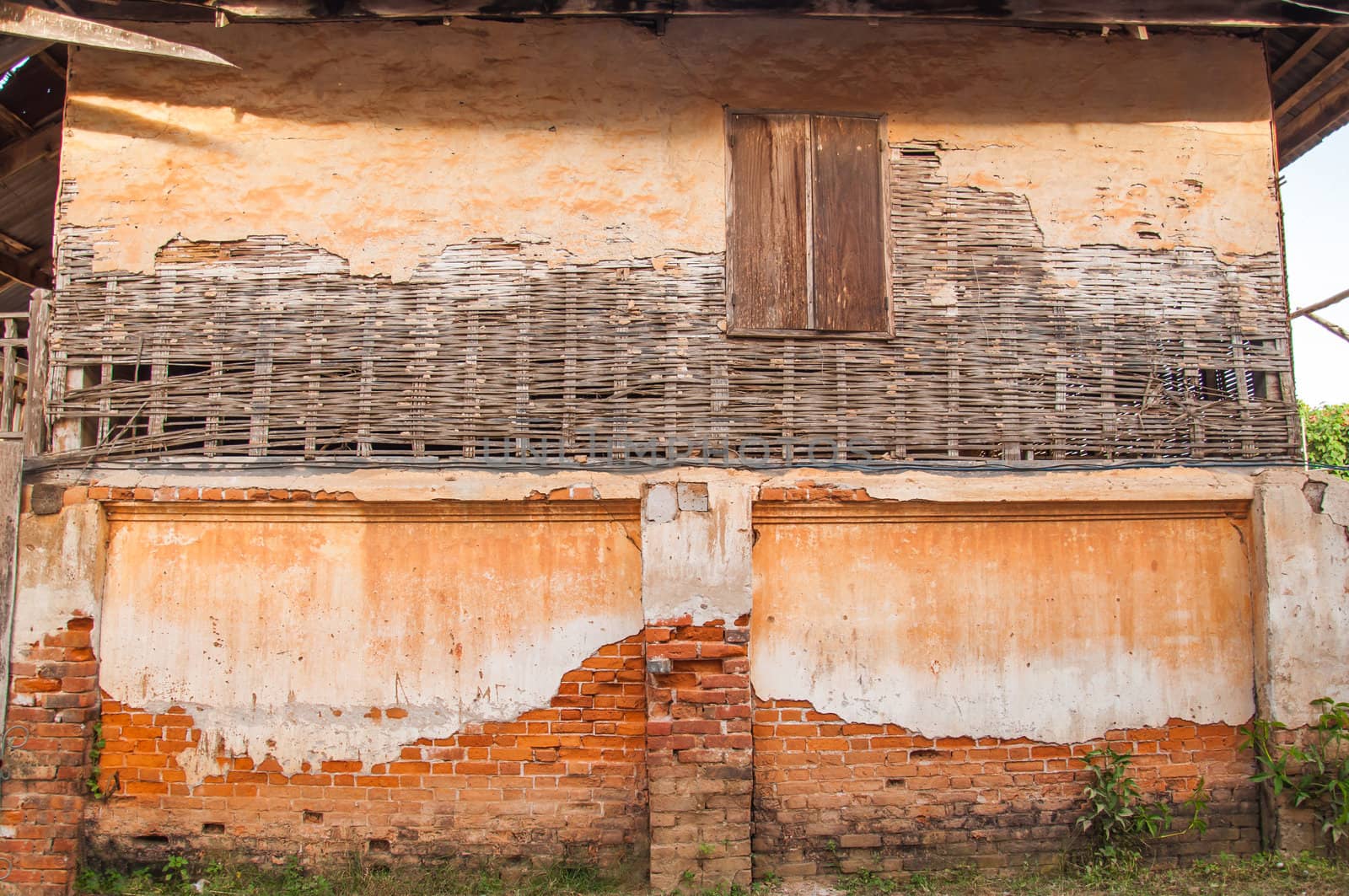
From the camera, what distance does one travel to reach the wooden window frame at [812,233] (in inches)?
196

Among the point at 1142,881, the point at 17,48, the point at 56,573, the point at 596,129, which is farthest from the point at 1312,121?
the point at 56,573

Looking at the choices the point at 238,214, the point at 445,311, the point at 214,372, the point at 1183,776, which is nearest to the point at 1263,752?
the point at 1183,776

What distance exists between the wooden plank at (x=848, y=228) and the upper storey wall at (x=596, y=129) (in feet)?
0.65

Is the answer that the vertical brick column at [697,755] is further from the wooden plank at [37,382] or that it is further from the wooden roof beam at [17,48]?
the wooden roof beam at [17,48]

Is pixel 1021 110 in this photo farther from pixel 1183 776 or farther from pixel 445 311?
pixel 1183 776

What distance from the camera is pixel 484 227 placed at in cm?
499

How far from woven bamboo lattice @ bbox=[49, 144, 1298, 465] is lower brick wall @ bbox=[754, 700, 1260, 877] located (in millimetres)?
1625

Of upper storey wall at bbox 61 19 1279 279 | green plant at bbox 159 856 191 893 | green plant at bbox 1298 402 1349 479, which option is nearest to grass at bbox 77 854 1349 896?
green plant at bbox 159 856 191 893

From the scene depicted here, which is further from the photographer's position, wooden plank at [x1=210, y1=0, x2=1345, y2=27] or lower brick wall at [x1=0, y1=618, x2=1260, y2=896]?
wooden plank at [x1=210, y1=0, x2=1345, y2=27]

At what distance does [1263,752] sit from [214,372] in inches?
256

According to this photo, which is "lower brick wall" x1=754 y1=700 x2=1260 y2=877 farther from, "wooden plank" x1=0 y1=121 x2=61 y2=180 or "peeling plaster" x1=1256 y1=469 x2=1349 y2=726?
"wooden plank" x1=0 y1=121 x2=61 y2=180

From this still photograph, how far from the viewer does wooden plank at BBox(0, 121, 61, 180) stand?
5.91 meters

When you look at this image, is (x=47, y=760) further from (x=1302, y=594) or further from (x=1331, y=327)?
(x=1331, y=327)

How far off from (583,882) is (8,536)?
12.3 feet
